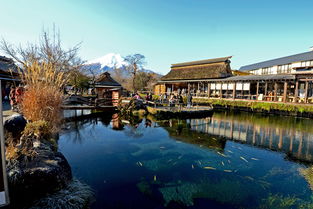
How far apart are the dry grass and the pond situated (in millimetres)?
1492

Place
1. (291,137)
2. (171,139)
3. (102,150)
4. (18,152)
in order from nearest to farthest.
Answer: (18,152) → (102,150) → (171,139) → (291,137)

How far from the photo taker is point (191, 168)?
4602mm

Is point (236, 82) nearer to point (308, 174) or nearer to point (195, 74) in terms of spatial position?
point (195, 74)

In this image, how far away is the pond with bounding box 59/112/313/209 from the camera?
3.35 meters

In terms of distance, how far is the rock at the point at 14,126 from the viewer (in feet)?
11.6

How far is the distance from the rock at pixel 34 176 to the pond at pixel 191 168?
81 cm

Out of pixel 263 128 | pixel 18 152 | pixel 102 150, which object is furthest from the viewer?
pixel 263 128

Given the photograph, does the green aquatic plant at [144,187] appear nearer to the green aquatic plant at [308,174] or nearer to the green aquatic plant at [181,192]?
the green aquatic plant at [181,192]

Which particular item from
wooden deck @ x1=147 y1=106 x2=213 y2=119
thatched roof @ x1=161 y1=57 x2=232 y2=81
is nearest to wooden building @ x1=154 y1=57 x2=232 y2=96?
thatched roof @ x1=161 y1=57 x2=232 y2=81

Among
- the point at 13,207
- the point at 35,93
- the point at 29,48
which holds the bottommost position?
the point at 13,207

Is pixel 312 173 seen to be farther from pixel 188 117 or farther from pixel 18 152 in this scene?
pixel 188 117

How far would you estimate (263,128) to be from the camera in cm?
934

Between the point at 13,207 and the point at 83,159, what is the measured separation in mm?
2437

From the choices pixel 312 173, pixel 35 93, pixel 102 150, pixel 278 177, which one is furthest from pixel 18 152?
pixel 312 173
